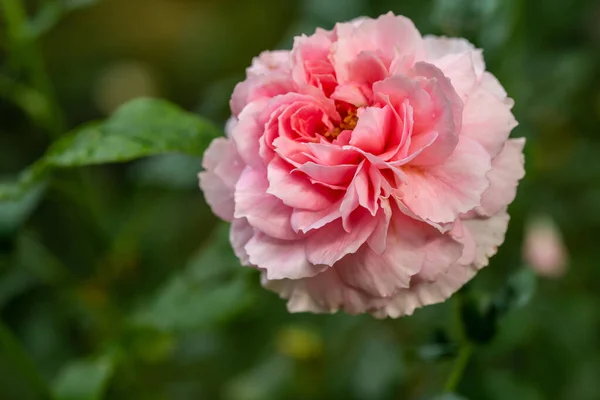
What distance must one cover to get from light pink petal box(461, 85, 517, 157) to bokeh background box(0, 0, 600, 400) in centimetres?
15

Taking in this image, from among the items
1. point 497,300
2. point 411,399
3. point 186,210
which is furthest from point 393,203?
point 186,210

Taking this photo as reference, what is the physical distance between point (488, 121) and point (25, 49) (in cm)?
57

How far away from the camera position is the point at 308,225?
0.42m


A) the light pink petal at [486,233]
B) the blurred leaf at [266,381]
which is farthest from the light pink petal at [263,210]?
the blurred leaf at [266,381]

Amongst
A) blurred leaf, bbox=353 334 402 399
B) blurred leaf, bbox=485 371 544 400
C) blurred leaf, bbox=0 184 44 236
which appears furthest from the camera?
blurred leaf, bbox=353 334 402 399

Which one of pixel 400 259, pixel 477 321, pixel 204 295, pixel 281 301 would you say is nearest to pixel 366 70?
pixel 400 259

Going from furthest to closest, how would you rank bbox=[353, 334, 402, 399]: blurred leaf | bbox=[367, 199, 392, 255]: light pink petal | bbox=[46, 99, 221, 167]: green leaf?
1. bbox=[353, 334, 402, 399]: blurred leaf
2. bbox=[46, 99, 221, 167]: green leaf
3. bbox=[367, 199, 392, 255]: light pink petal

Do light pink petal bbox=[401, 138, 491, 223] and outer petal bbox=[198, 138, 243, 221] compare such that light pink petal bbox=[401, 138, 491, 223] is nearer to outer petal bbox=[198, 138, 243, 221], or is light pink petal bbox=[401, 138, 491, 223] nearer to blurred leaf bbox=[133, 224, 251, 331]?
outer petal bbox=[198, 138, 243, 221]

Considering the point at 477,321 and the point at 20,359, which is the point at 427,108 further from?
the point at 20,359

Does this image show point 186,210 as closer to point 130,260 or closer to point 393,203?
point 130,260

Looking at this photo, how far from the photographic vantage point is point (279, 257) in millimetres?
433

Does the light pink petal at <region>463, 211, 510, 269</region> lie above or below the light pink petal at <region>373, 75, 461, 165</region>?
below

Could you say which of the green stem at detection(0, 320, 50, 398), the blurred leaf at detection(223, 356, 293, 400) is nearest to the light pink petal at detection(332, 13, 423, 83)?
the green stem at detection(0, 320, 50, 398)

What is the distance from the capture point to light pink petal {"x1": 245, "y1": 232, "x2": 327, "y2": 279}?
16.6 inches
